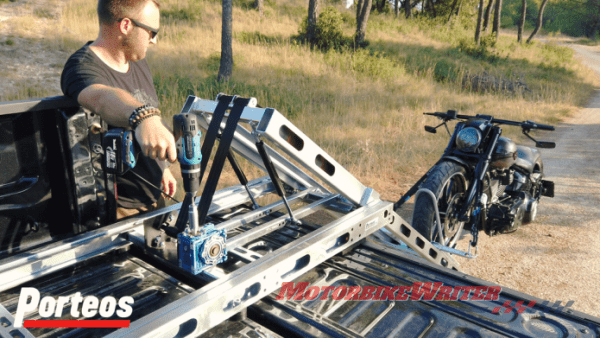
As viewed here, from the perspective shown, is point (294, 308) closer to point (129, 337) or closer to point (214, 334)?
point (214, 334)

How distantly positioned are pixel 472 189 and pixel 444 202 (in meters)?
0.30

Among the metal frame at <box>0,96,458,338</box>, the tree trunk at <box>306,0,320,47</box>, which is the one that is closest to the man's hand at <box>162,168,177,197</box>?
the metal frame at <box>0,96,458,338</box>

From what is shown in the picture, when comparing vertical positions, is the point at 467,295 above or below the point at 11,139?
below

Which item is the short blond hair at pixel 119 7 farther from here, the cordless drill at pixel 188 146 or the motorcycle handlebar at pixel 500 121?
the motorcycle handlebar at pixel 500 121

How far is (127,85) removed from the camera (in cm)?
259

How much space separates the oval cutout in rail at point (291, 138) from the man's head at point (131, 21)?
3.39 ft

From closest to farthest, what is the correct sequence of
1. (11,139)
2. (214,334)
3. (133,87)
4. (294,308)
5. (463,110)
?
(214,334) < (294,308) < (11,139) < (133,87) < (463,110)

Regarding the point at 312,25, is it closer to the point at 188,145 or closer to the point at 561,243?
the point at 561,243

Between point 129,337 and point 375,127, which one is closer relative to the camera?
point 129,337

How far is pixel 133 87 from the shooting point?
2.67 metres

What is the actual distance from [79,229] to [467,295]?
2.00 metres

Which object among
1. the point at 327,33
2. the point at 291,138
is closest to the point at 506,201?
the point at 291,138

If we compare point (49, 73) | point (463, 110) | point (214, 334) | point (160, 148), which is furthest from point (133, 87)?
point (49, 73)

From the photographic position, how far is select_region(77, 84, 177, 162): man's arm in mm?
1615
